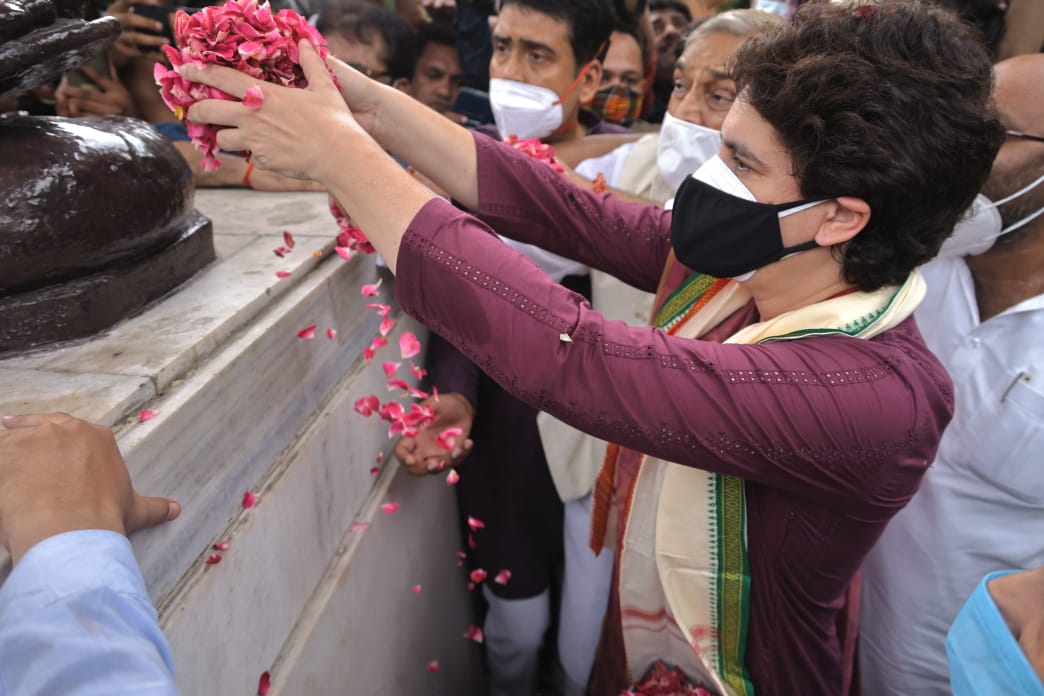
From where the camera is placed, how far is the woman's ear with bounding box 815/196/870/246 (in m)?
1.15

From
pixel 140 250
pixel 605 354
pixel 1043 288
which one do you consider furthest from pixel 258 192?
pixel 1043 288

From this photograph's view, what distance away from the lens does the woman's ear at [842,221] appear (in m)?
1.15

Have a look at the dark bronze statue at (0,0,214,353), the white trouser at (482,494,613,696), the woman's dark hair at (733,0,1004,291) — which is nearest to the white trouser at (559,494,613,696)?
the white trouser at (482,494,613,696)

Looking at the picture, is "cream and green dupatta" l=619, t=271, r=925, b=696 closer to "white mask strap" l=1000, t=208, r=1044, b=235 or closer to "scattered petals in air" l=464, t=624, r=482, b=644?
"white mask strap" l=1000, t=208, r=1044, b=235

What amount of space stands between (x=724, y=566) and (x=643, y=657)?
47 cm

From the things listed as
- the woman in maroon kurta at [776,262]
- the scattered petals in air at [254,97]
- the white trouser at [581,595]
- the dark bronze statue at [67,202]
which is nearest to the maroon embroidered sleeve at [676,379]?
the woman in maroon kurta at [776,262]

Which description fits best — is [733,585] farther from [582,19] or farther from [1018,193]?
[582,19]

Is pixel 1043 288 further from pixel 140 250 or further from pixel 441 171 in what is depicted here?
pixel 140 250

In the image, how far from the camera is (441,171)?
1.42 metres

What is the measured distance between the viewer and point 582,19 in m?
2.40

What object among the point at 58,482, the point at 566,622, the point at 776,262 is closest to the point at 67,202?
Answer: the point at 58,482

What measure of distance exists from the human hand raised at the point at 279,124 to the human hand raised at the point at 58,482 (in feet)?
1.44

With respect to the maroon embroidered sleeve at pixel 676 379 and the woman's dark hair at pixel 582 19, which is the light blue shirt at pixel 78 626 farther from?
the woman's dark hair at pixel 582 19

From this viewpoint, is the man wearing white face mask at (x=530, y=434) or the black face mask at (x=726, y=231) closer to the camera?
the black face mask at (x=726, y=231)
